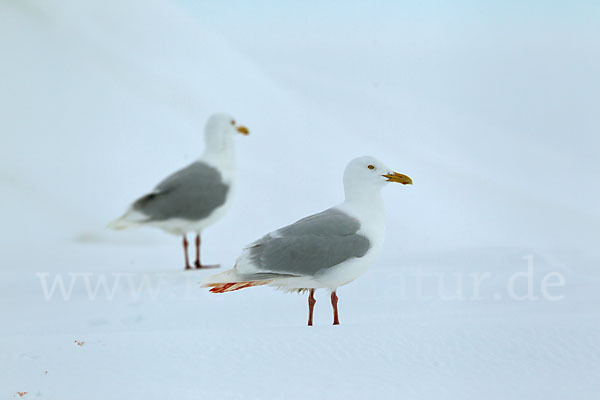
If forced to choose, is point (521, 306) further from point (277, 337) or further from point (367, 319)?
point (277, 337)

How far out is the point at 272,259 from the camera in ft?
8.84

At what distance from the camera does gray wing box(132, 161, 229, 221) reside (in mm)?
4316

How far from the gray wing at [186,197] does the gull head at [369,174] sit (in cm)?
172

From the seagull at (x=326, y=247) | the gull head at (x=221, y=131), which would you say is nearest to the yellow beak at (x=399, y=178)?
the seagull at (x=326, y=247)

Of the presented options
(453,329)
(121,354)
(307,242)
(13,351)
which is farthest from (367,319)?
(13,351)

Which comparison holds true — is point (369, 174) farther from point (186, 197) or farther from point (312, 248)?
point (186, 197)

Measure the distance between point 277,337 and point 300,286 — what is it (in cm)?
19

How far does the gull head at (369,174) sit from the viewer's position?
2.76 metres

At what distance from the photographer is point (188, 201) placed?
4316 mm

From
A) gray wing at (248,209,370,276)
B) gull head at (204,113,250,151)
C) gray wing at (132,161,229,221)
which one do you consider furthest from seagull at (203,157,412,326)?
gull head at (204,113,250,151)

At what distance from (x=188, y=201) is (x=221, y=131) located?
20.3 inches

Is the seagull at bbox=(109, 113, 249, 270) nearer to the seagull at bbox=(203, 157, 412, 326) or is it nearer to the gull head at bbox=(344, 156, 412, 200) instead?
the seagull at bbox=(203, 157, 412, 326)

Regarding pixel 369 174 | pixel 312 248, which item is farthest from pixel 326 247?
pixel 369 174

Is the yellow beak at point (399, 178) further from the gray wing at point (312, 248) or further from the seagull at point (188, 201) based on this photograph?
the seagull at point (188, 201)
